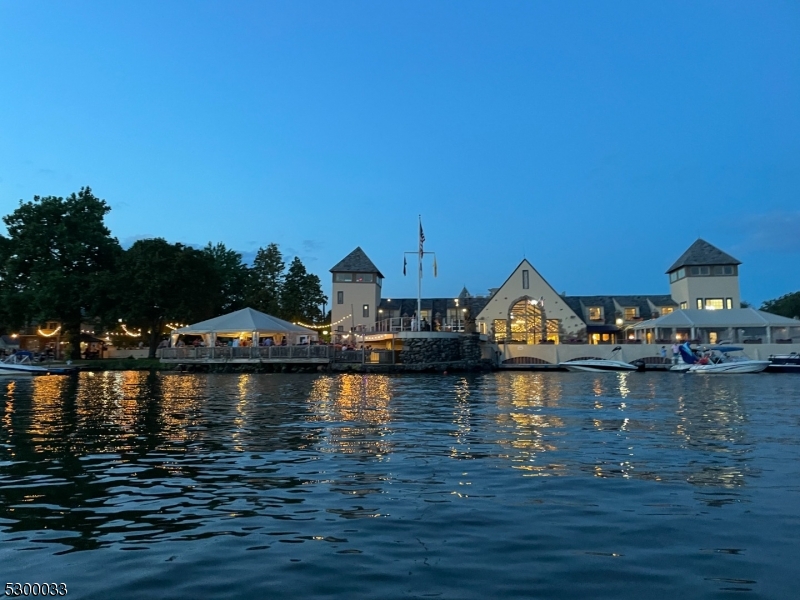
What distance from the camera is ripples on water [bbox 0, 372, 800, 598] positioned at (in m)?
5.32

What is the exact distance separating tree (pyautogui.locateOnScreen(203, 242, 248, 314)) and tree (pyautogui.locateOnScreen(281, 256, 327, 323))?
19.9 feet

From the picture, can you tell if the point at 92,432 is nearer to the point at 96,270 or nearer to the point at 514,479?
the point at 514,479

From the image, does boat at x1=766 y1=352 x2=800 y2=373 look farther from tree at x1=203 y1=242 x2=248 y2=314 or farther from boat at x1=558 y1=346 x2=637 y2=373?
tree at x1=203 y1=242 x2=248 y2=314

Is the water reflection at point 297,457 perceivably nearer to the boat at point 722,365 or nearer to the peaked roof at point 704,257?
the boat at point 722,365

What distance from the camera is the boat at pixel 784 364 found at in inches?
1981

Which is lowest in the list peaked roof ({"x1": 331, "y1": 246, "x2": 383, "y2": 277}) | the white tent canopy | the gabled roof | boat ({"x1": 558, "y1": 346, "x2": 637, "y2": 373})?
boat ({"x1": 558, "y1": 346, "x2": 637, "y2": 373})

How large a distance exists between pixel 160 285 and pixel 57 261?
38.6 ft

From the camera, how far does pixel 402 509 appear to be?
741cm

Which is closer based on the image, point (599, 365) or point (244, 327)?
point (244, 327)

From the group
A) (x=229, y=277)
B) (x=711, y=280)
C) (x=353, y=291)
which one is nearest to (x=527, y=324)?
(x=353, y=291)

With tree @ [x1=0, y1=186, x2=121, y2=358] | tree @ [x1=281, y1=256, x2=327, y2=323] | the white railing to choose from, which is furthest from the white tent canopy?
tree @ [x1=281, y1=256, x2=327, y2=323]

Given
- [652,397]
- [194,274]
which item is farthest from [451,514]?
[194,274]

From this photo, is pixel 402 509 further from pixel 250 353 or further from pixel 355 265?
pixel 355 265

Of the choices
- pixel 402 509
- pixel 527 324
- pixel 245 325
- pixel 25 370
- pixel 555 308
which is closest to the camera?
pixel 402 509
